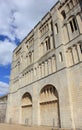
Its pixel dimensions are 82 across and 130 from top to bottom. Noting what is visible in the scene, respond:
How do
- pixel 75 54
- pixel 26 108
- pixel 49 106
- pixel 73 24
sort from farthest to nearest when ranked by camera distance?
pixel 26 108
pixel 49 106
pixel 73 24
pixel 75 54

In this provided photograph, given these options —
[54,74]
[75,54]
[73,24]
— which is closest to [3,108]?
[54,74]

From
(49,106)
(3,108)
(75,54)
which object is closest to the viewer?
(75,54)

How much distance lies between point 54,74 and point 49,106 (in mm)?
3687

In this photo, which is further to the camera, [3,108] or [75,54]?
[3,108]

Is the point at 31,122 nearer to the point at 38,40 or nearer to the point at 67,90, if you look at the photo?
the point at 67,90

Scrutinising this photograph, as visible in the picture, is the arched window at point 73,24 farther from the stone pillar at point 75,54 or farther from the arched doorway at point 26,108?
the arched doorway at point 26,108

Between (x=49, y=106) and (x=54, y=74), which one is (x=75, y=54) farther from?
(x=49, y=106)

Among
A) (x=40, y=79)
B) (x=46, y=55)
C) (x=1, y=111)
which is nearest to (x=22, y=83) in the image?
(x=40, y=79)

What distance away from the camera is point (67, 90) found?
13.7m

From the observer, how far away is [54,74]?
1606 cm

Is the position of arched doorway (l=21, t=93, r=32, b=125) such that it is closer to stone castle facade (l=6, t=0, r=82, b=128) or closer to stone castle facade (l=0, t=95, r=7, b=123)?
stone castle facade (l=6, t=0, r=82, b=128)

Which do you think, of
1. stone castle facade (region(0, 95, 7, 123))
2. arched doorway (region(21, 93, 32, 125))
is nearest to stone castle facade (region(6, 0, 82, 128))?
arched doorway (region(21, 93, 32, 125))

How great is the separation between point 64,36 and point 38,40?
6.13m

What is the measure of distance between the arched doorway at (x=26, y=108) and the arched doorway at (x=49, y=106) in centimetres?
288
